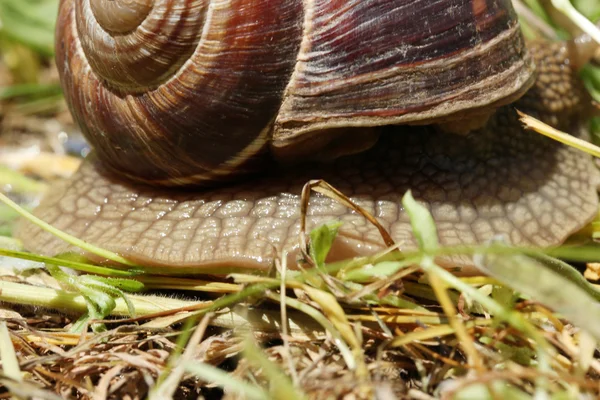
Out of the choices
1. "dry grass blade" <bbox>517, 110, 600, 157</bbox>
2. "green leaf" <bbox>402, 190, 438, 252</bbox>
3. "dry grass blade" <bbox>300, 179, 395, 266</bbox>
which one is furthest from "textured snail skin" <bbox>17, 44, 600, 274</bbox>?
"green leaf" <bbox>402, 190, 438, 252</bbox>

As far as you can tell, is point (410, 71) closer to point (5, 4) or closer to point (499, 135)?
point (499, 135)

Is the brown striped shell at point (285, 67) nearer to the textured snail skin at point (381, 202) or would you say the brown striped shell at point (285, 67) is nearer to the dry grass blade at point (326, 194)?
the textured snail skin at point (381, 202)

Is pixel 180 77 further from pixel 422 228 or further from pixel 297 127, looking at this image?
pixel 422 228

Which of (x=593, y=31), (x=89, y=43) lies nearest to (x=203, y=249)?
(x=89, y=43)

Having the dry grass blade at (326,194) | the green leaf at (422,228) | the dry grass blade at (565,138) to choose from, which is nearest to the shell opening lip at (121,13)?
the dry grass blade at (326,194)

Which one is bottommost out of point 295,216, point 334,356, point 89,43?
point 334,356

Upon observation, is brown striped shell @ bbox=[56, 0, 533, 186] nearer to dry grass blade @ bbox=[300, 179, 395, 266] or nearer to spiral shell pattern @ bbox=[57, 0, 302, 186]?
spiral shell pattern @ bbox=[57, 0, 302, 186]

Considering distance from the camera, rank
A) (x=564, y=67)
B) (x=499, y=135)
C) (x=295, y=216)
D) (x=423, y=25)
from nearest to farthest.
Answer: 1. (x=423, y=25)
2. (x=295, y=216)
3. (x=499, y=135)
4. (x=564, y=67)
